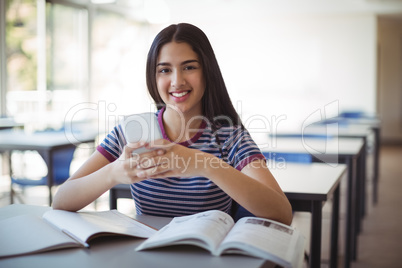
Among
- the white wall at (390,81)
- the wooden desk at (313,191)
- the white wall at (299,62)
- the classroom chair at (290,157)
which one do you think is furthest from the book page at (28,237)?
the white wall at (390,81)

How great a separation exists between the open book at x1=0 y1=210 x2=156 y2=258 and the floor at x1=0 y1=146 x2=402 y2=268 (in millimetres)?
1432

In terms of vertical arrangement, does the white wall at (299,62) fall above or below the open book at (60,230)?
above

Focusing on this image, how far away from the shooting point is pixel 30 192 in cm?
479

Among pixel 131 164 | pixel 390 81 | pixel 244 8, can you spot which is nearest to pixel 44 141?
pixel 131 164

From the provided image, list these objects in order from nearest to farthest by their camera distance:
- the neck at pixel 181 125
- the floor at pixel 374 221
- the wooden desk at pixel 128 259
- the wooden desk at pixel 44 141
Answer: the wooden desk at pixel 128 259
the neck at pixel 181 125
the floor at pixel 374 221
the wooden desk at pixel 44 141

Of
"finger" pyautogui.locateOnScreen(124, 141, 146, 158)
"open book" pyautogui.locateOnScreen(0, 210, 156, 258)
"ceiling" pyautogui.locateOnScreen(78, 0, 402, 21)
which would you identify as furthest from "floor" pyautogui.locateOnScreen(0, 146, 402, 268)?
"ceiling" pyautogui.locateOnScreen(78, 0, 402, 21)

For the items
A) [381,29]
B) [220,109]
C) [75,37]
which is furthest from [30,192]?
[381,29]

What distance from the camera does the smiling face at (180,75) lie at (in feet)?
4.79

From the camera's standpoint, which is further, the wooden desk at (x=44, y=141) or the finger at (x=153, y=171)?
the wooden desk at (x=44, y=141)

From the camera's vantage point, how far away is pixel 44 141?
3.39m

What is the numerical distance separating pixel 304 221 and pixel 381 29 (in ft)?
28.3

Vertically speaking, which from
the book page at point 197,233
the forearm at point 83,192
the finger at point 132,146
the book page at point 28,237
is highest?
the finger at point 132,146

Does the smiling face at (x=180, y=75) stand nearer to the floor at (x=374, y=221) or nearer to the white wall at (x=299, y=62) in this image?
the floor at (x=374, y=221)

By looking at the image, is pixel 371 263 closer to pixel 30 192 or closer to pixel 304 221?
pixel 304 221
